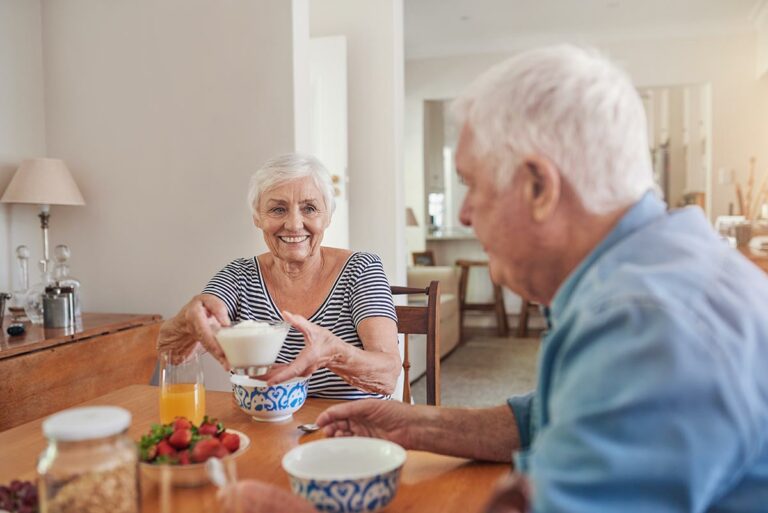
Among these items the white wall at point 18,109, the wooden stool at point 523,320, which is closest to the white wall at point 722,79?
the wooden stool at point 523,320

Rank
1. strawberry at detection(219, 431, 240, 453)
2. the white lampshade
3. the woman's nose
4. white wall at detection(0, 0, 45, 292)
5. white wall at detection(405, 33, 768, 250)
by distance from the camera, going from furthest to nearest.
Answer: white wall at detection(405, 33, 768, 250) < white wall at detection(0, 0, 45, 292) < the white lampshade < the woman's nose < strawberry at detection(219, 431, 240, 453)

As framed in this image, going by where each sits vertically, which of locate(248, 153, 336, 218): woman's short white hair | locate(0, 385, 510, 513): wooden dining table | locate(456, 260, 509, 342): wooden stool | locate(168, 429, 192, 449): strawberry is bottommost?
locate(456, 260, 509, 342): wooden stool

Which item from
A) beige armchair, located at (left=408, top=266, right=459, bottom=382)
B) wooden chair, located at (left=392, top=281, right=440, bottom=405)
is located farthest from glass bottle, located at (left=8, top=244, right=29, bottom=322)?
beige armchair, located at (left=408, top=266, right=459, bottom=382)

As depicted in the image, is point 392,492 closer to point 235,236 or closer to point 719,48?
point 235,236

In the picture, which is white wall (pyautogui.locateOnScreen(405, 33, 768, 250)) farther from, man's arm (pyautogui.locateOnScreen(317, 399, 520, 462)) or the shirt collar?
the shirt collar

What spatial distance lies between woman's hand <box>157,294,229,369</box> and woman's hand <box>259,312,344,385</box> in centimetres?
11

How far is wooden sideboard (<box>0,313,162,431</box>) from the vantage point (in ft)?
7.73

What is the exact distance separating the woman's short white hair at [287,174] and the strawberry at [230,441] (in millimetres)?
987

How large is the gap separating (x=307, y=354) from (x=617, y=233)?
0.76m

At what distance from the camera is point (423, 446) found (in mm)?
1149

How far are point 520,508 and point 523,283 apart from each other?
36cm

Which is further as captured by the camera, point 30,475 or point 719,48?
point 719,48

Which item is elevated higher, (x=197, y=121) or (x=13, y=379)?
(x=197, y=121)

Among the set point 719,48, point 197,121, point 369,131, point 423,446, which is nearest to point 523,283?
point 423,446
